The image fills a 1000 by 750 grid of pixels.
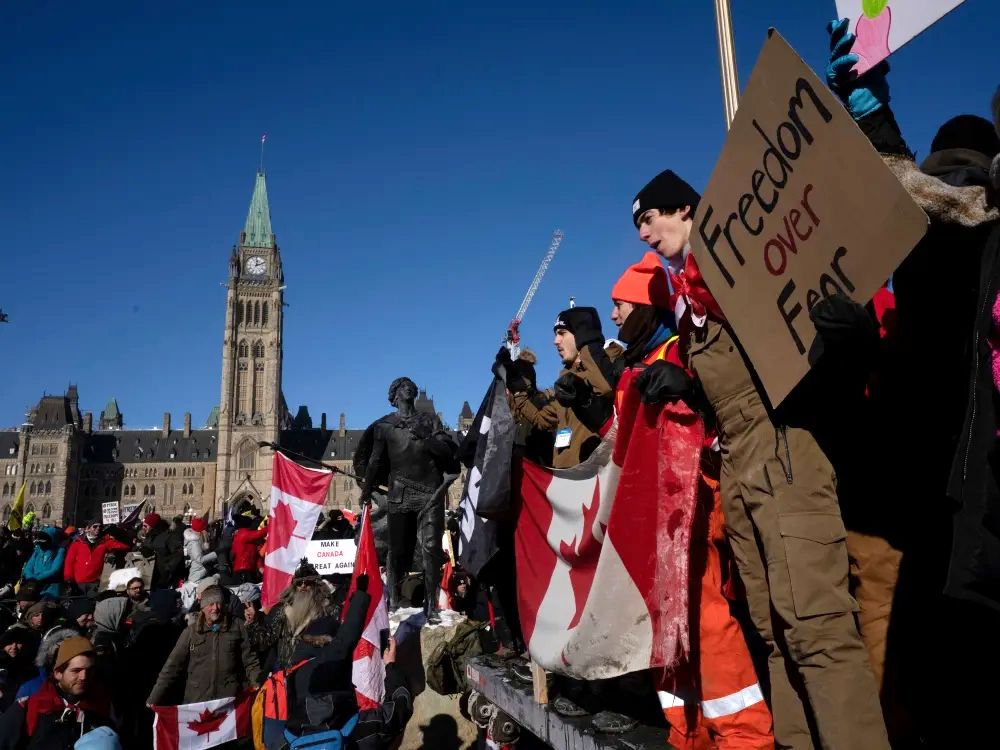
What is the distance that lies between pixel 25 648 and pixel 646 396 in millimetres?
5908

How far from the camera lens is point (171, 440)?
357 ft

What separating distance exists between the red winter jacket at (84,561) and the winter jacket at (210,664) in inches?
271

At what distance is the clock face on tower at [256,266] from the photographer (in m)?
110

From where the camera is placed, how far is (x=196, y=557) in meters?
11.8

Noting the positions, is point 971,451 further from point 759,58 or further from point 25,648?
point 25,648

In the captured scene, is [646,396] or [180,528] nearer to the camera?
[646,396]

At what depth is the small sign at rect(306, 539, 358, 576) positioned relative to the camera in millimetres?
11094

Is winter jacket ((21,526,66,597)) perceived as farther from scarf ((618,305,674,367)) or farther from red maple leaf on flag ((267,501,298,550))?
scarf ((618,305,674,367))

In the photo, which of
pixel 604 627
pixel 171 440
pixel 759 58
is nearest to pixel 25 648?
pixel 604 627

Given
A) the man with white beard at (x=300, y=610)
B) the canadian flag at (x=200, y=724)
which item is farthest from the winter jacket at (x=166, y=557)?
the man with white beard at (x=300, y=610)

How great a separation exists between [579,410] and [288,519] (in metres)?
6.57

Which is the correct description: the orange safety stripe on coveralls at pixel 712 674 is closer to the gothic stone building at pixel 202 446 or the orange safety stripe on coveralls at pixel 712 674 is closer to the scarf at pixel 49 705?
the scarf at pixel 49 705

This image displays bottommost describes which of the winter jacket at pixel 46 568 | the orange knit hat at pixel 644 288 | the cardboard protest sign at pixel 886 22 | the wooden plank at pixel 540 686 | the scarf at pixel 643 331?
the wooden plank at pixel 540 686

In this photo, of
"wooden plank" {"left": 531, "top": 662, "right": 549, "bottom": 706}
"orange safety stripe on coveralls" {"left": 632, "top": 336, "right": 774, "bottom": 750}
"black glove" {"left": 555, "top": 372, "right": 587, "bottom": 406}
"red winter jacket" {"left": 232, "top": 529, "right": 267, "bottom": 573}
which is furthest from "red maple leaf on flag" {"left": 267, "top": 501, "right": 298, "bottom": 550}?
"orange safety stripe on coveralls" {"left": 632, "top": 336, "right": 774, "bottom": 750}
